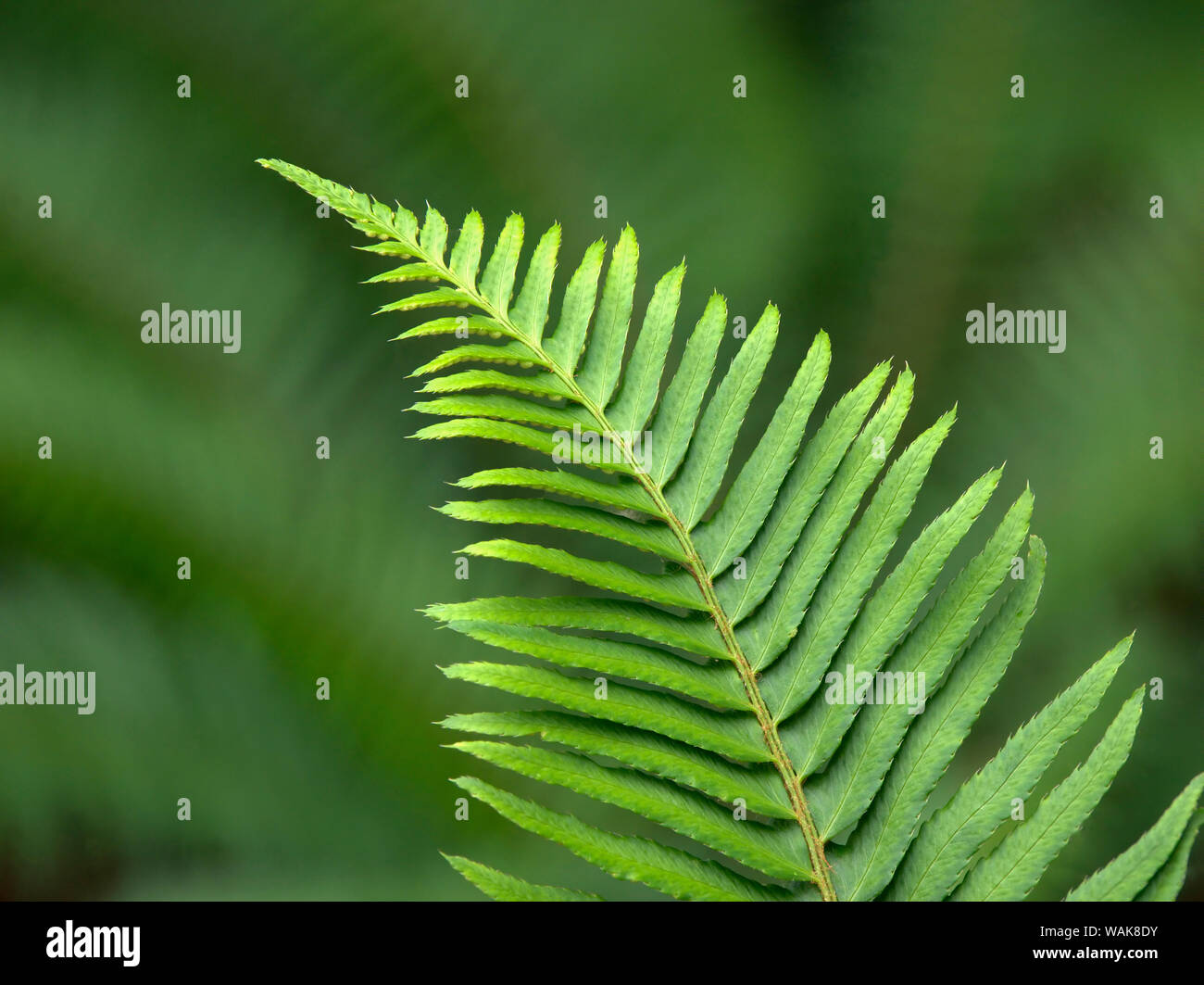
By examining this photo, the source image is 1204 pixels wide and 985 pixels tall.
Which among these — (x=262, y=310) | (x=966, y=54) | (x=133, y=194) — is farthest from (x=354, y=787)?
(x=966, y=54)

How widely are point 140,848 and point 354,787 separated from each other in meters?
0.22

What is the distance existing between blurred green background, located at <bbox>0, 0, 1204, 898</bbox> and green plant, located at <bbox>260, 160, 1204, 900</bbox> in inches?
25.3

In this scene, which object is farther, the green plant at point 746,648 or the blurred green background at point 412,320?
the blurred green background at point 412,320

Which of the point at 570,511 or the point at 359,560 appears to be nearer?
the point at 570,511

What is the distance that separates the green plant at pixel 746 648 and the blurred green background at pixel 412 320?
64 cm

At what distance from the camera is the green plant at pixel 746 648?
1.09 feet

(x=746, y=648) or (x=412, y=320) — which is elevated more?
(x=412, y=320)

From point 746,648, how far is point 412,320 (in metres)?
0.78

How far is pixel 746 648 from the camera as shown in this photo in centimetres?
34

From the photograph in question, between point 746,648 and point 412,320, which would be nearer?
point 746,648

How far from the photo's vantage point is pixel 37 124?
101 centimetres

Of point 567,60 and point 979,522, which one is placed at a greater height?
point 567,60

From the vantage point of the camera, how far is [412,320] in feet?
3.40

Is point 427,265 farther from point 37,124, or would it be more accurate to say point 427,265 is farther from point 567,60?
point 37,124
